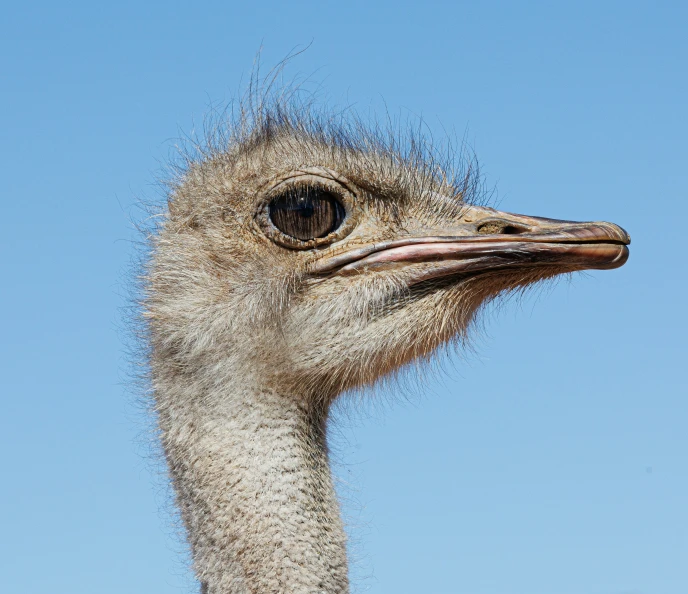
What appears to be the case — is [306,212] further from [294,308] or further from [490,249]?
[490,249]

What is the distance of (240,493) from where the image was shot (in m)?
4.61

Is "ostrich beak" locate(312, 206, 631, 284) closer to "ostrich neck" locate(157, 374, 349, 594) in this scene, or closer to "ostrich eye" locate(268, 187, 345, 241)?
"ostrich eye" locate(268, 187, 345, 241)

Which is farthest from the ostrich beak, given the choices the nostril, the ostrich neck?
the ostrich neck

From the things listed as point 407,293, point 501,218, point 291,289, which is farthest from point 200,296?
point 501,218

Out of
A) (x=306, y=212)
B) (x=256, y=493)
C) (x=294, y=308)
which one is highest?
(x=306, y=212)

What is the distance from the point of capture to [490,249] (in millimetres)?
4805

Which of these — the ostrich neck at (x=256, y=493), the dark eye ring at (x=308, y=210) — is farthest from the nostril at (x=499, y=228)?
the ostrich neck at (x=256, y=493)

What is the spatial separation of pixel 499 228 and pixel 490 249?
105mm

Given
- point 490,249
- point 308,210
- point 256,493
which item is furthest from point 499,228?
point 256,493

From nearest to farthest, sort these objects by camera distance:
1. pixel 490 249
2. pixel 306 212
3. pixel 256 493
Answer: pixel 256 493, pixel 490 249, pixel 306 212

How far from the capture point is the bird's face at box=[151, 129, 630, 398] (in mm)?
4812

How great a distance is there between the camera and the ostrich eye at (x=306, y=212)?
495 cm

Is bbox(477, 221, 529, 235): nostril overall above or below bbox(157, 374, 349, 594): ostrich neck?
above

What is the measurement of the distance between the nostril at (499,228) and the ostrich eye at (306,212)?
1.59ft
